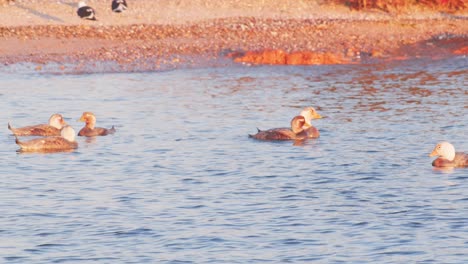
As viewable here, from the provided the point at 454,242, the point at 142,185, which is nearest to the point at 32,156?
the point at 142,185

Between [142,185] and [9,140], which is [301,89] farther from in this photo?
[142,185]

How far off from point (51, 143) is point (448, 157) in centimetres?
594

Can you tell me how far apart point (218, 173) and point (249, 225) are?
10.5 feet

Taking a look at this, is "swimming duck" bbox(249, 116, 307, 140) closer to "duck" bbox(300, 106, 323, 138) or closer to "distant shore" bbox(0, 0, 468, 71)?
"duck" bbox(300, 106, 323, 138)

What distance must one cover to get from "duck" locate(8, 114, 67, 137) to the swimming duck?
10.6ft

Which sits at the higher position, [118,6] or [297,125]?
[118,6]

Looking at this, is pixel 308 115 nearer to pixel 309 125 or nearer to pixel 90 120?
pixel 309 125

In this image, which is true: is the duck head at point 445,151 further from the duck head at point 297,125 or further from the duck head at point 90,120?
the duck head at point 90,120

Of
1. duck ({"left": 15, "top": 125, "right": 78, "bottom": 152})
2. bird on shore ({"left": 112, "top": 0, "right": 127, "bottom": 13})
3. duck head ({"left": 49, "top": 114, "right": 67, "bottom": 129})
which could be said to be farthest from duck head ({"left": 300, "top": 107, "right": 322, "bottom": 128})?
bird on shore ({"left": 112, "top": 0, "right": 127, "bottom": 13})

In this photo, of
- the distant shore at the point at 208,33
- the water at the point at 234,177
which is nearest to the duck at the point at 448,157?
the water at the point at 234,177

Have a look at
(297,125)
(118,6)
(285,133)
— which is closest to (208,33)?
(118,6)

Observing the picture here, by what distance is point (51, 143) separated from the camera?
57.1 ft

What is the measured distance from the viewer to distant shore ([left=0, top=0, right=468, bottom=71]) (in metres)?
27.7

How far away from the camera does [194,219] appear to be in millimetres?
12656
